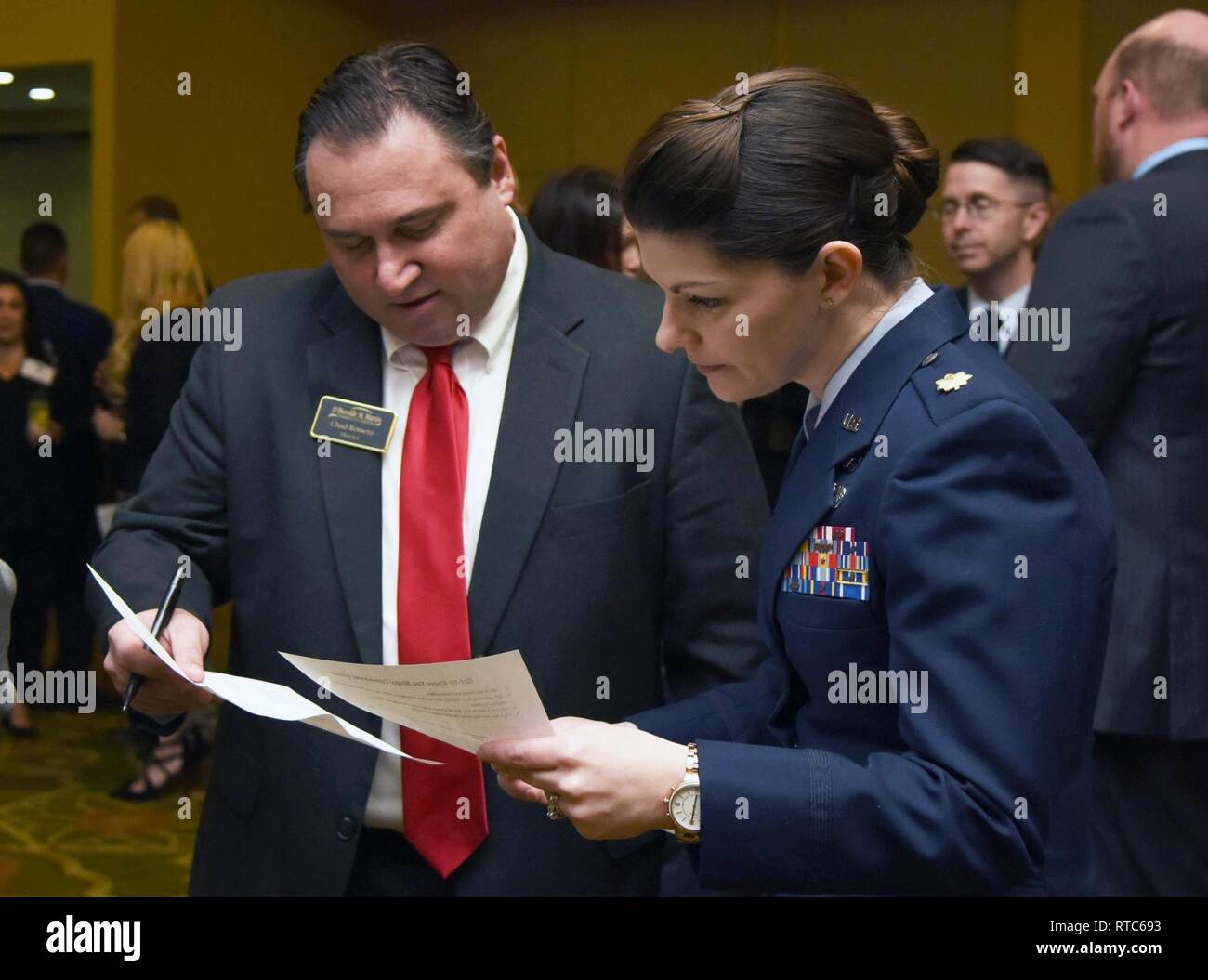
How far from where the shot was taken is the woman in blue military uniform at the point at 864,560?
1.16 m

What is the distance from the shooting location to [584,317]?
74.2 inches

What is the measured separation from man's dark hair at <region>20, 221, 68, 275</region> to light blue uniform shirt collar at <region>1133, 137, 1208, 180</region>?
14.9 ft

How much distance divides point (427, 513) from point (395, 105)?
1.68 ft

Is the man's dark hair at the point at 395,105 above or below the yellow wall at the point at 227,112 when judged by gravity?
below

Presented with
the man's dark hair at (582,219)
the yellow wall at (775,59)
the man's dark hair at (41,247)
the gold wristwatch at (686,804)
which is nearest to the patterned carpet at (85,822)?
the man's dark hair at (582,219)

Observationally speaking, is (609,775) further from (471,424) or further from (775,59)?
(775,59)

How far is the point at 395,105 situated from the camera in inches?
68.2

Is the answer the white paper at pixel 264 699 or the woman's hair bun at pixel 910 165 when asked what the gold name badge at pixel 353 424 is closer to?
the white paper at pixel 264 699

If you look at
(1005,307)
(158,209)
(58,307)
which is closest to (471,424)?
(1005,307)

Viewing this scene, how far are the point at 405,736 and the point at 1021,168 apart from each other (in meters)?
3.30

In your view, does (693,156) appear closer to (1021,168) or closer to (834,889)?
(834,889)

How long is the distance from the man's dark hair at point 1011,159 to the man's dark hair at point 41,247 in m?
3.65

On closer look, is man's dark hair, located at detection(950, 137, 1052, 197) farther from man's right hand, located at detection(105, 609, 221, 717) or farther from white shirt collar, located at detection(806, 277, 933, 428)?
man's right hand, located at detection(105, 609, 221, 717)
